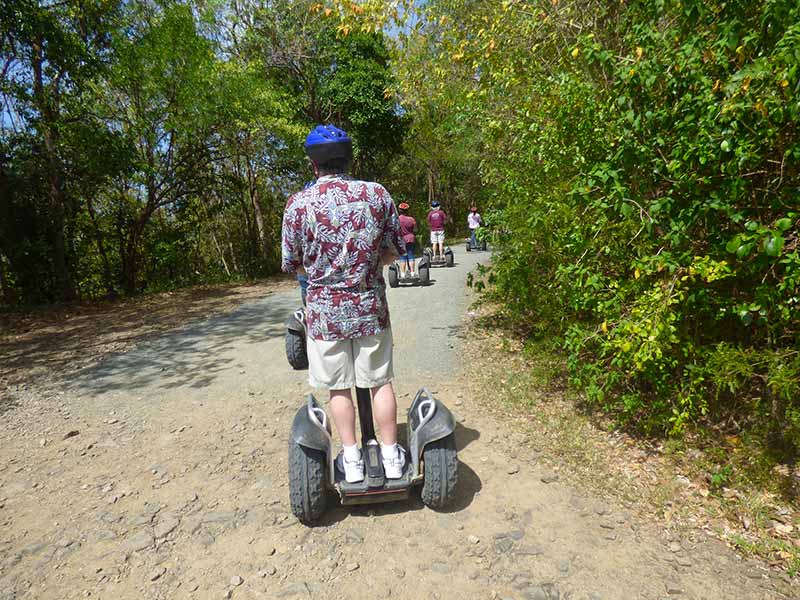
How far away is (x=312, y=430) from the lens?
2.68 meters

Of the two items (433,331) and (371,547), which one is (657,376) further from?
(433,331)

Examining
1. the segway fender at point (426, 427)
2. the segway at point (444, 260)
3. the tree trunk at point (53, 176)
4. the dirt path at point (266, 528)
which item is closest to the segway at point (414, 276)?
the segway at point (444, 260)

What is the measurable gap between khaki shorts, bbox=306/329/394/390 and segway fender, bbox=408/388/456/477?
1.18ft

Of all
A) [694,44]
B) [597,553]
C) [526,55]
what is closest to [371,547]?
[597,553]

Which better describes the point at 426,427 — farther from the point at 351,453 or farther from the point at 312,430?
the point at 312,430

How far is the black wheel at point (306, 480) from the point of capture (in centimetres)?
258

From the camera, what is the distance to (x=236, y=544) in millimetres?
2619

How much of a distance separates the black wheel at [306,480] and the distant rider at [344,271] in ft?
0.52

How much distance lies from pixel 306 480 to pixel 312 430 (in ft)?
0.85

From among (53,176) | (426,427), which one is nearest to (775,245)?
(426,427)

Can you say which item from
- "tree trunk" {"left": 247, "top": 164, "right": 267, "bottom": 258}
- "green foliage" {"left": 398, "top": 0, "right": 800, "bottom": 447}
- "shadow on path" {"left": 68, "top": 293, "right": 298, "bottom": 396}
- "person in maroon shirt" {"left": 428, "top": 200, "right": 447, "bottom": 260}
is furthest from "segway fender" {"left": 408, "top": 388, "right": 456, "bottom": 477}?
"tree trunk" {"left": 247, "top": 164, "right": 267, "bottom": 258}

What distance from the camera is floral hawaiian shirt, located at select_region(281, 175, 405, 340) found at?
236cm

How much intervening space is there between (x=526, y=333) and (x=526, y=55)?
118 inches

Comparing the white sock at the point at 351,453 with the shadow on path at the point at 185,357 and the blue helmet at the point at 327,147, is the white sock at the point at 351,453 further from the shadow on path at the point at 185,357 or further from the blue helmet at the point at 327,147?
the shadow on path at the point at 185,357
